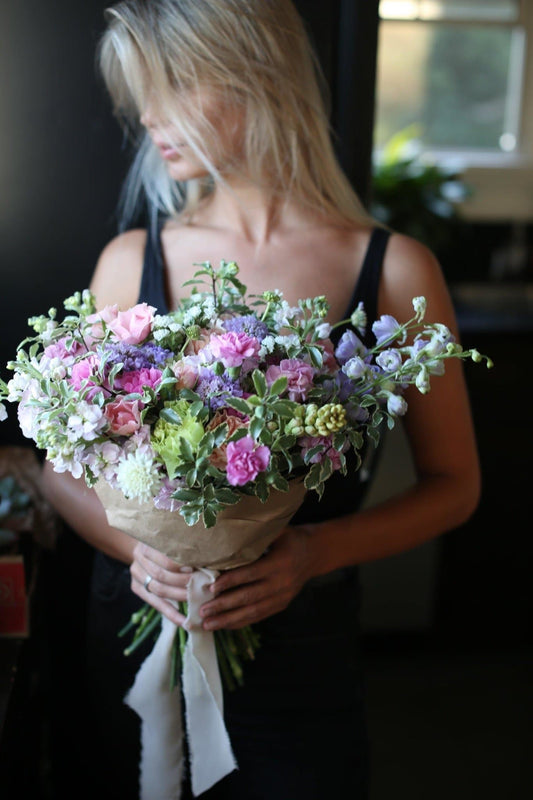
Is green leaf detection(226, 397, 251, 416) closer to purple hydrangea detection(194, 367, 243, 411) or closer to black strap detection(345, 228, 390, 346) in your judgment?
purple hydrangea detection(194, 367, 243, 411)

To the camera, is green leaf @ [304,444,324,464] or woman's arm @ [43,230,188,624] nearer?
green leaf @ [304,444,324,464]

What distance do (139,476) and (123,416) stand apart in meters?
0.06

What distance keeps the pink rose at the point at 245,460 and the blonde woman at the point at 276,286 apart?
0.34 metres

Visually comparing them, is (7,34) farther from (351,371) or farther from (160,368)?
(351,371)

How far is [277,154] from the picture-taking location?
1.31 meters

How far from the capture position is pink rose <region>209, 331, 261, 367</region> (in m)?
0.83

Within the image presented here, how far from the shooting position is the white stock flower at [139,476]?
0.80 m

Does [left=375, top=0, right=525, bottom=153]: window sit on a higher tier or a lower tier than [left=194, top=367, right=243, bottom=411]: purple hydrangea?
higher

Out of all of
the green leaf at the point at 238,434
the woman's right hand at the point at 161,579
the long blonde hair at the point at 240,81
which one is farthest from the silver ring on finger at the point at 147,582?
the long blonde hair at the point at 240,81

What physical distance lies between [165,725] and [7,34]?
1.11 metres

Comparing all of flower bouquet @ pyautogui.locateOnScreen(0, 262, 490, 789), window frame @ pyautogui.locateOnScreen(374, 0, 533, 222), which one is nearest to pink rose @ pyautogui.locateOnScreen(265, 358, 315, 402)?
flower bouquet @ pyautogui.locateOnScreen(0, 262, 490, 789)

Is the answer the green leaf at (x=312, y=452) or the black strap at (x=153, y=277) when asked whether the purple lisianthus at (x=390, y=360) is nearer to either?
the green leaf at (x=312, y=452)

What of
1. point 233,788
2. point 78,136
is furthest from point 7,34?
point 233,788

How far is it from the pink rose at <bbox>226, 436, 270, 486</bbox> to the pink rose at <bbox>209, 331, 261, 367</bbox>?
3.2 inches
